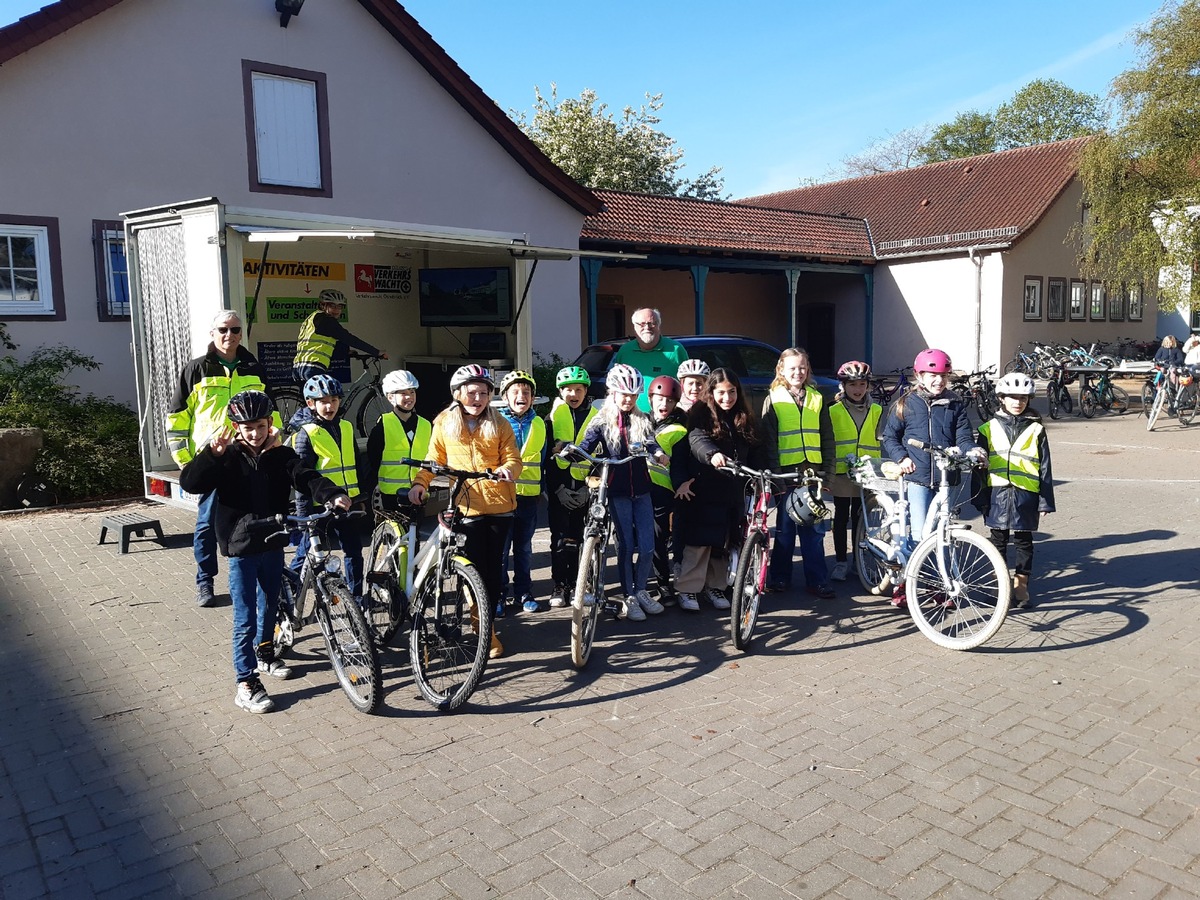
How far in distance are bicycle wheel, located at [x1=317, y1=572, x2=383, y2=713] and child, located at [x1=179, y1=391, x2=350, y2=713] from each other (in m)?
0.35

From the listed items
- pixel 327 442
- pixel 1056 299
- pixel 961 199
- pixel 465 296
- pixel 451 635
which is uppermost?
pixel 961 199

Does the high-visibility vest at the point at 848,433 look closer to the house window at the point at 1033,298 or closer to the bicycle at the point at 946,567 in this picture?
the bicycle at the point at 946,567

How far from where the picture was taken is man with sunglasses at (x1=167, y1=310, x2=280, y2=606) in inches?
247

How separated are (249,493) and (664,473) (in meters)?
2.75

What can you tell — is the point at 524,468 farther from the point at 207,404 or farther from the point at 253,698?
the point at 207,404

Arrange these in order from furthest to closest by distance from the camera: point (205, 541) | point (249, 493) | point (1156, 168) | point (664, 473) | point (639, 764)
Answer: point (1156, 168) → point (205, 541) → point (664, 473) → point (249, 493) → point (639, 764)

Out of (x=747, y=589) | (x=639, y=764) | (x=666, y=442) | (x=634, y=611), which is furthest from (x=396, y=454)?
(x=639, y=764)

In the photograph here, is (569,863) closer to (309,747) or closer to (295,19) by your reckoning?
(309,747)

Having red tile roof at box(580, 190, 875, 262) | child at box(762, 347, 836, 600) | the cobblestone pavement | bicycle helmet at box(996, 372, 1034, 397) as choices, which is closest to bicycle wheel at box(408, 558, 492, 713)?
the cobblestone pavement

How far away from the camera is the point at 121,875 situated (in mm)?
3336

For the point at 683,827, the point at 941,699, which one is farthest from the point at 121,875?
Result: the point at 941,699

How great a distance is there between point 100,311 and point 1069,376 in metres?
18.9

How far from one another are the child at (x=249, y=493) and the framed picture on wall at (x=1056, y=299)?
2786 centimetres

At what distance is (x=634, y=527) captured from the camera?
6125 mm
